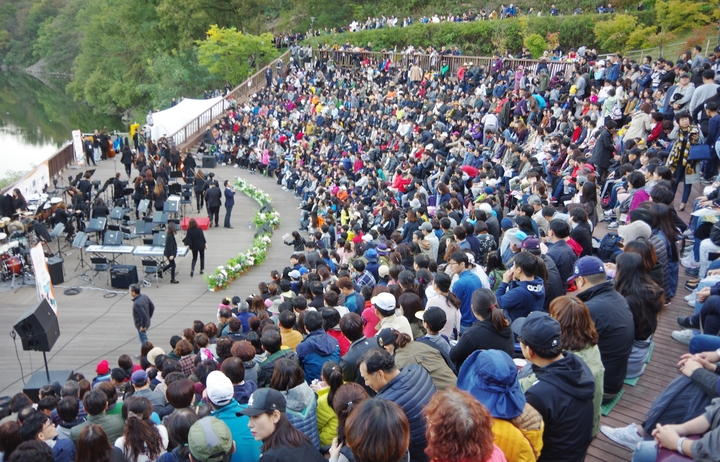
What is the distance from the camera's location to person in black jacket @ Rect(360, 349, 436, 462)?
149 inches

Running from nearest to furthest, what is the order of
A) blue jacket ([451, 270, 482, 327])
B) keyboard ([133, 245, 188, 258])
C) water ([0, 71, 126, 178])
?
1. blue jacket ([451, 270, 482, 327])
2. keyboard ([133, 245, 188, 258])
3. water ([0, 71, 126, 178])

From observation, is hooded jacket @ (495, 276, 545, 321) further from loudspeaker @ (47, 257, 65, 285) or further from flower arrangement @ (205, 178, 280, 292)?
loudspeaker @ (47, 257, 65, 285)

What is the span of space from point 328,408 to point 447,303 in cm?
182

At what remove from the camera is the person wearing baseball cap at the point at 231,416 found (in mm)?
4238

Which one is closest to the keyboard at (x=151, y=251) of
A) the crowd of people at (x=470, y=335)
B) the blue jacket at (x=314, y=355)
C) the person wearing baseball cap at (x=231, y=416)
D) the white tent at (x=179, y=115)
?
the crowd of people at (x=470, y=335)

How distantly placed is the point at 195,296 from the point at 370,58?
20861 mm

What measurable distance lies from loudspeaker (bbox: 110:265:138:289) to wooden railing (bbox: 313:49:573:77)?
14.2m

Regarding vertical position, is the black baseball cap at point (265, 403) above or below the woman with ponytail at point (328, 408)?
above

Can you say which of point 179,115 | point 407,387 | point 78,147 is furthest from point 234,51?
point 407,387

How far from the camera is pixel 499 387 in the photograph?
10.6ft

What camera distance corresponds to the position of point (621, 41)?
2481 centimetres

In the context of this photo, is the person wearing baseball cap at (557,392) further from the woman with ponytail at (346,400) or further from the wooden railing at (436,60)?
the wooden railing at (436,60)

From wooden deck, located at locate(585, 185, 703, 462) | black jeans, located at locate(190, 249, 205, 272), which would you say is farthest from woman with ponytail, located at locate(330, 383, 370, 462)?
black jeans, located at locate(190, 249, 205, 272)

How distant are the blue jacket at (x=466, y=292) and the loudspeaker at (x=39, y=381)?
5.89 metres
